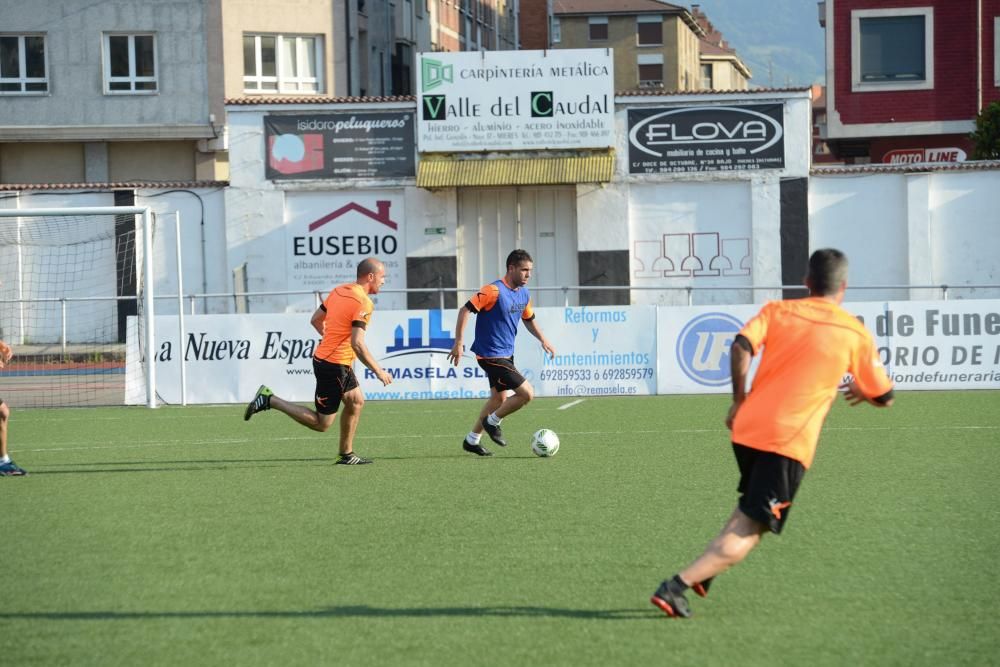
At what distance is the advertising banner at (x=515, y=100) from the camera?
107 feet

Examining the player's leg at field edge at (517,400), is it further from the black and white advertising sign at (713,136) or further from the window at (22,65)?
the window at (22,65)

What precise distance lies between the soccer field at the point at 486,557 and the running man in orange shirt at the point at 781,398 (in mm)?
400

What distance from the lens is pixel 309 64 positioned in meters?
42.5

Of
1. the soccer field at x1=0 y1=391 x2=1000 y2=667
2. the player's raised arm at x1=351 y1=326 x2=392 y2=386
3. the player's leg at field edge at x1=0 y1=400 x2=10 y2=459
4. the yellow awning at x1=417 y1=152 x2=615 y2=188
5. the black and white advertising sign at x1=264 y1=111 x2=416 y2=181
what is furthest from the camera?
the black and white advertising sign at x1=264 y1=111 x2=416 y2=181

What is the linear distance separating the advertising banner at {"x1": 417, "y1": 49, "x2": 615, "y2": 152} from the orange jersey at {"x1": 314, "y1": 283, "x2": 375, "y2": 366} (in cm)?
2042

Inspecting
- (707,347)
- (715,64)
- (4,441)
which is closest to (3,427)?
(4,441)

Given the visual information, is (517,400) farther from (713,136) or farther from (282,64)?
(282,64)

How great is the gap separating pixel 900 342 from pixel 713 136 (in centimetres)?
1237

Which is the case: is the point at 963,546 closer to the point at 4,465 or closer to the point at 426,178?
the point at 4,465

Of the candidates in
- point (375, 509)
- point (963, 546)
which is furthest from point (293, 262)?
point (963, 546)

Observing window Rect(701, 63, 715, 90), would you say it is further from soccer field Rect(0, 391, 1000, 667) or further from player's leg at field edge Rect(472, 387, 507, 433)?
player's leg at field edge Rect(472, 387, 507, 433)

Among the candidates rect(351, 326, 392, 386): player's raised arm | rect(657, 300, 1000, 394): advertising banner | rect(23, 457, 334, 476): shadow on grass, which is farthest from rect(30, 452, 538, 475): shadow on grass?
rect(657, 300, 1000, 394): advertising banner

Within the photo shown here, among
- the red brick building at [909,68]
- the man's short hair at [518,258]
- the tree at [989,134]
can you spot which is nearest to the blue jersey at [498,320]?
the man's short hair at [518,258]

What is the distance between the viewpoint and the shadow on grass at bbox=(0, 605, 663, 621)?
22.0 feet
